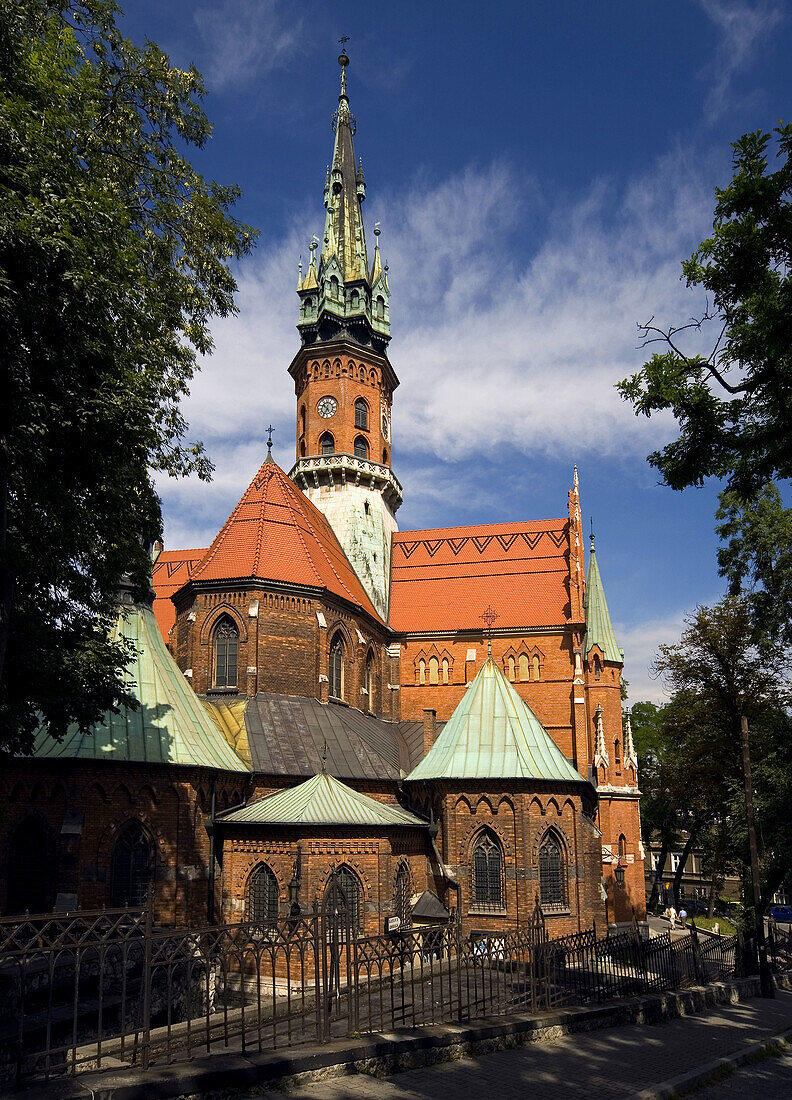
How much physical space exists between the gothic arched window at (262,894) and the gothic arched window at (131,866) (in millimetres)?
2554

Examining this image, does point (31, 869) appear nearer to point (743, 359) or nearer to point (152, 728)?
point (152, 728)

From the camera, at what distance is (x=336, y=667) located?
30.6m

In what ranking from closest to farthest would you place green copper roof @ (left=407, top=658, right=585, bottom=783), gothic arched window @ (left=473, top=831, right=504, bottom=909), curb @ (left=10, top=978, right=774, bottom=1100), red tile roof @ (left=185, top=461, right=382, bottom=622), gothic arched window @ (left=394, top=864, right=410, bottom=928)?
curb @ (left=10, top=978, right=774, bottom=1100) → gothic arched window @ (left=394, top=864, right=410, bottom=928) → gothic arched window @ (left=473, top=831, right=504, bottom=909) → green copper roof @ (left=407, top=658, right=585, bottom=783) → red tile roof @ (left=185, top=461, right=382, bottom=622)

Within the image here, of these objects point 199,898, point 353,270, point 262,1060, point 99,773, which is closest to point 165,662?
point 99,773

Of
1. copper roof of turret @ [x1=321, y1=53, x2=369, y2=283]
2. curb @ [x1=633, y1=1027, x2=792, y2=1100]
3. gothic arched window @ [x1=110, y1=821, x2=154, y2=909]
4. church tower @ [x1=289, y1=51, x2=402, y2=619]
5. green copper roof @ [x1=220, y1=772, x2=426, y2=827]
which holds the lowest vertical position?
curb @ [x1=633, y1=1027, x2=792, y2=1100]

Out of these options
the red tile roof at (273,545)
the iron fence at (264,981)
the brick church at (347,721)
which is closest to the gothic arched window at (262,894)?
the brick church at (347,721)

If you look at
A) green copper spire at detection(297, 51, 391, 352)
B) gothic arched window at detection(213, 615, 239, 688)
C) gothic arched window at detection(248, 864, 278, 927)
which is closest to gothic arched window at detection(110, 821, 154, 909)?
gothic arched window at detection(248, 864, 278, 927)

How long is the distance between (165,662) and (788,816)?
65.2 ft

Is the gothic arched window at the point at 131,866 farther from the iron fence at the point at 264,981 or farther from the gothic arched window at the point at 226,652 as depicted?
the gothic arched window at the point at 226,652

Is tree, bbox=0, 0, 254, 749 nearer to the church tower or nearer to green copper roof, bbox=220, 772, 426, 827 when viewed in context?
green copper roof, bbox=220, 772, 426, 827

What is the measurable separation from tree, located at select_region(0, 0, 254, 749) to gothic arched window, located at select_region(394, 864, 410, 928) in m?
11.8

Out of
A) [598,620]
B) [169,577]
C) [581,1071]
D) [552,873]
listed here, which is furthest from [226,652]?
[581,1071]

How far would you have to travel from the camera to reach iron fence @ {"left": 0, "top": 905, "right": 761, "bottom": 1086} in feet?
32.0

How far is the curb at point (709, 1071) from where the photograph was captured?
9.95 m
